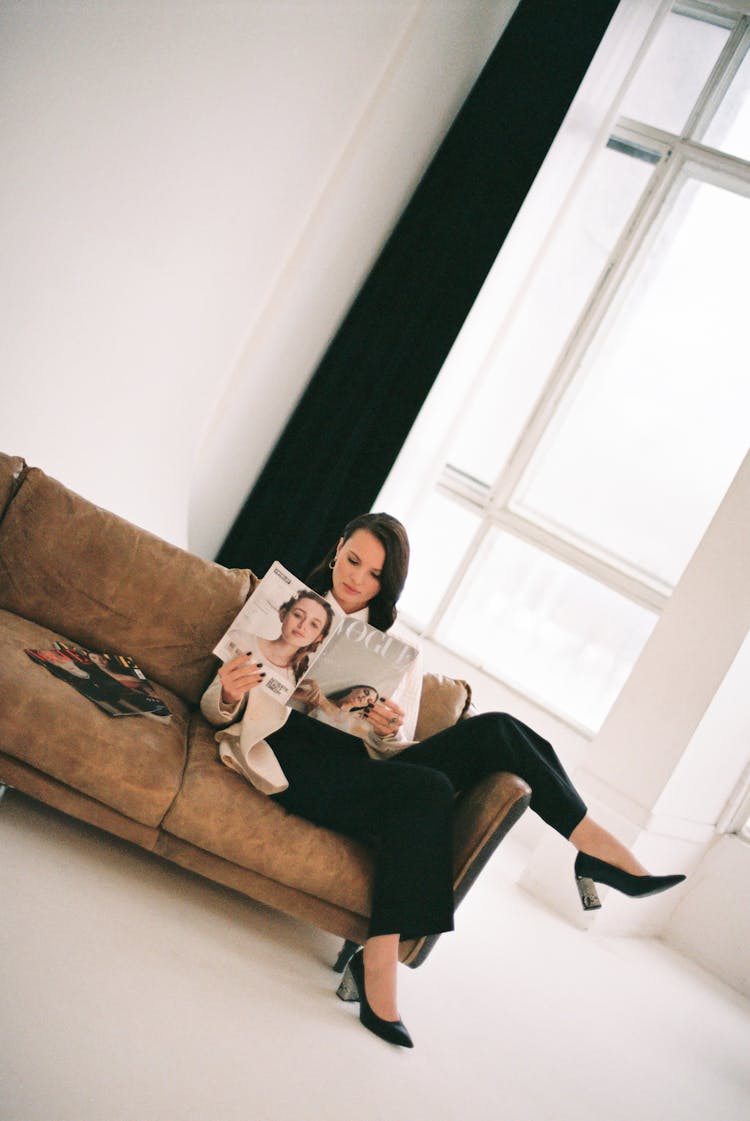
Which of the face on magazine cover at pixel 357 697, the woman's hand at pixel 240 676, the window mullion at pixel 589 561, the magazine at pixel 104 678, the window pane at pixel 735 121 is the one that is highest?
the window pane at pixel 735 121

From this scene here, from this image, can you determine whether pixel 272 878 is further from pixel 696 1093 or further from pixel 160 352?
pixel 160 352

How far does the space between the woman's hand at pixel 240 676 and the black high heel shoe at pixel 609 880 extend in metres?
0.90

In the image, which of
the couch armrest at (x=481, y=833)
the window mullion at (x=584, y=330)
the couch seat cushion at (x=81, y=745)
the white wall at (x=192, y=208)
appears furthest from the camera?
the window mullion at (x=584, y=330)

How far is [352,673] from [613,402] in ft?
9.27

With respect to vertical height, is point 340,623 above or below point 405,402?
below

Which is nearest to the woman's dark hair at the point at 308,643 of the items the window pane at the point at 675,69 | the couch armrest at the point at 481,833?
the couch armrest at the point at 481,833

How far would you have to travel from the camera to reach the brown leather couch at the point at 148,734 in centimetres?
177

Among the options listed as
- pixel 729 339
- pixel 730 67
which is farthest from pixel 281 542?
pixel 730 67

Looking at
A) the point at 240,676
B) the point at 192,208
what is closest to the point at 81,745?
the point at 240,676

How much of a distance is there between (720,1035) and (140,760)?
7.17 feet

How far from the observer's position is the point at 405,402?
3.84 meters

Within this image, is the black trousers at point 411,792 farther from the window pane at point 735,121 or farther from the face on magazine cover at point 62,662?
the window pane at point 735,121

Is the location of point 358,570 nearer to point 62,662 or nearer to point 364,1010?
point 62,662

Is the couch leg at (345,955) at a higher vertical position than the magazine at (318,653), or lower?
lower
